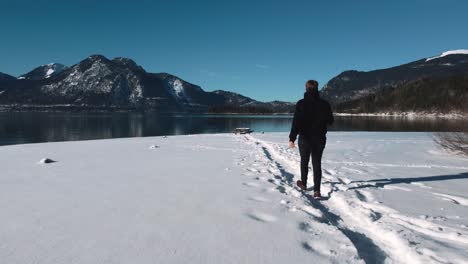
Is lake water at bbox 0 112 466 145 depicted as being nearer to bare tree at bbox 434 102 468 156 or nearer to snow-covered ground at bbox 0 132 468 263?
bare tree at bbox 434 102 468 156

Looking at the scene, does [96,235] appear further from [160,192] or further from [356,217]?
[356,217]

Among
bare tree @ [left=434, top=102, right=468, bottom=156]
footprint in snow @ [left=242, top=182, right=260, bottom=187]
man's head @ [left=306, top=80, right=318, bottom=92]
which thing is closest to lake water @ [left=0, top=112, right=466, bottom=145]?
bare tree @ [left=434, top=102, right=468, bottom=156]

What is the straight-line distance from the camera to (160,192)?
6488 millimetres

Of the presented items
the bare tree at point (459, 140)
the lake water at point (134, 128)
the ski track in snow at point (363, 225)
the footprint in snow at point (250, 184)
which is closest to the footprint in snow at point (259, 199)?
the ski track in snow at point (363, 225)

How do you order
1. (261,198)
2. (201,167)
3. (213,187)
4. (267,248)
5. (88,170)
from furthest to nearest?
(201,167) < (88,170) < (213,187) < (261,198) < (267,248)

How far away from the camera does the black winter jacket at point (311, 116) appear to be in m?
6.79

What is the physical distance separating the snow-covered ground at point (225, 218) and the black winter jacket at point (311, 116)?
1.40m

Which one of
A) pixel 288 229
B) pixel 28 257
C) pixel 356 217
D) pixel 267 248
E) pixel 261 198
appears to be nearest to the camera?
pixel 28 257

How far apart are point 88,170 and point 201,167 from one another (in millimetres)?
3408

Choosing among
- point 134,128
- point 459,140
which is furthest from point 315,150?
point 134,128

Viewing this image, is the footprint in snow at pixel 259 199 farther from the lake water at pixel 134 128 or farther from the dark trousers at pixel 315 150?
the lake water at pixel 134 128

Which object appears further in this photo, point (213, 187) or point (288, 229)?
point (213, 187)

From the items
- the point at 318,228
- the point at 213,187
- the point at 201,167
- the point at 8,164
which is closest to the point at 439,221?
the point at 318,228

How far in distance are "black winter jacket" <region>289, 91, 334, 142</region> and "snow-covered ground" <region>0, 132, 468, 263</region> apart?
1.40 metres
